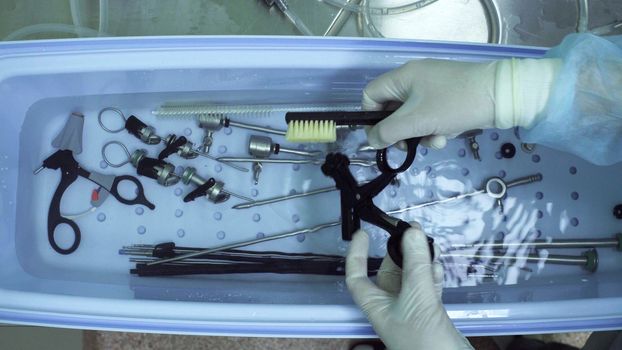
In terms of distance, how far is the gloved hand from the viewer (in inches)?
29.2

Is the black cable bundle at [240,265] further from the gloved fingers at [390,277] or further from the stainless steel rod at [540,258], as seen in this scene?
the stainless steel rod at [540,258]

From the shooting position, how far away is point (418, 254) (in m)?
0.78

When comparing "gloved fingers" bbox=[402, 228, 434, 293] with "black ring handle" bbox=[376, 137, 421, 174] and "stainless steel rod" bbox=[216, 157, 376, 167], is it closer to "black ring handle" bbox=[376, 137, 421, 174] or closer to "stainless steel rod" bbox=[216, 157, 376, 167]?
"black ring handle" bbox=[376, 137, 421, 174]

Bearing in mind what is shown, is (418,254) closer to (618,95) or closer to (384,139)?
(384,139)

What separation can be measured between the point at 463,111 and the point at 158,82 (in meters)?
0.54

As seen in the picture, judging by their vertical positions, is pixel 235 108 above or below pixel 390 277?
above

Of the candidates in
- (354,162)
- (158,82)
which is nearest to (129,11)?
(158,82)

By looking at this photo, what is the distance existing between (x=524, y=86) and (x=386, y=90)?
21 centimetres

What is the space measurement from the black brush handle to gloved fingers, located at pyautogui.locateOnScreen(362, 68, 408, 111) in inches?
1.2

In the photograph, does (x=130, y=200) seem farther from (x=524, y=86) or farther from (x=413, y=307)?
(x=524, y=86)

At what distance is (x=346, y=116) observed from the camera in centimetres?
82

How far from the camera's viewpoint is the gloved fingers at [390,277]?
2.83 feet

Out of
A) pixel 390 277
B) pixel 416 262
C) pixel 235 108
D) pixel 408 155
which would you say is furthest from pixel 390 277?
pixel 235 108

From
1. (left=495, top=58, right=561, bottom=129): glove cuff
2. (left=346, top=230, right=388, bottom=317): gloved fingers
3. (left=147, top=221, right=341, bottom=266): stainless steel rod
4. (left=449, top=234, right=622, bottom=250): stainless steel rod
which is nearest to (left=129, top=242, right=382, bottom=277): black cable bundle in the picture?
(left=147, top=221, right=341, bottom=266): stainless steel rod
